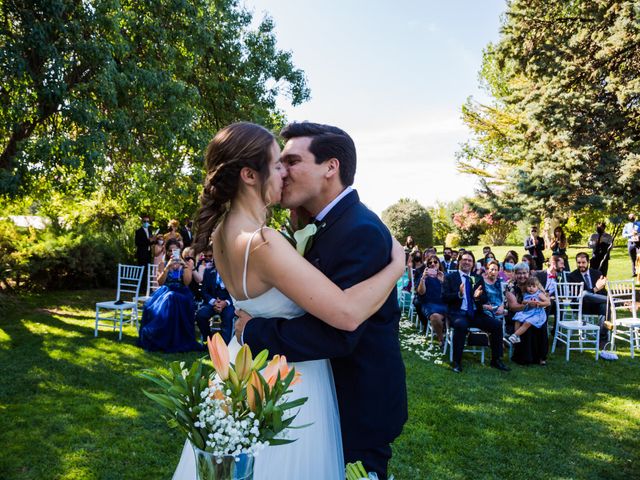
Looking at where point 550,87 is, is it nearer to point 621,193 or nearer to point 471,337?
point 621,193

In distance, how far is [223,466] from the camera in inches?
48.3

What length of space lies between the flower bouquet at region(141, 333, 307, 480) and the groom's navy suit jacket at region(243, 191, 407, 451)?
1.20 feet

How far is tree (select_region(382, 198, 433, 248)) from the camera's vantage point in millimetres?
27453

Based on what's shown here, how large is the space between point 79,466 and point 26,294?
11.2 metres

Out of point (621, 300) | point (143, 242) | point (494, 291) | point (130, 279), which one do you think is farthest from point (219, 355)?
point (143, 242)

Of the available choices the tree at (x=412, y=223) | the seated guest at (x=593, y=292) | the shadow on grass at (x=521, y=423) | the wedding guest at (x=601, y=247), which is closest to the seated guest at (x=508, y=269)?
the seated guest at (x=593, y=292)

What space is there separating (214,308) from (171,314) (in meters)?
0.81

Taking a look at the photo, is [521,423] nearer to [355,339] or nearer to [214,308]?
[355,339]

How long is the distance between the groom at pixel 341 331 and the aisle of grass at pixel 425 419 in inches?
114

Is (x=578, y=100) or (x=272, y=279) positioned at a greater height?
(x=578, y=100)

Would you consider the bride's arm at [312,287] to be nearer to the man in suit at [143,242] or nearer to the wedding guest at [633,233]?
the man in suit at [143,242]

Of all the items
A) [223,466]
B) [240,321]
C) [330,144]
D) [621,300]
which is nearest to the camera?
[223,466]

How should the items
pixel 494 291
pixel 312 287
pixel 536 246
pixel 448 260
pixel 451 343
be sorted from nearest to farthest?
pixel 312 287, pixel 451 343, pixel 494 291, pixel 448 260, pixel 536 246

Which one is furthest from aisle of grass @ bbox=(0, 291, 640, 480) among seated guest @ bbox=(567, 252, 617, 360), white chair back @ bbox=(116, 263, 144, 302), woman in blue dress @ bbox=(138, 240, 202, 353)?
white chair back @ bbox=(116, 263, 144, 302)
